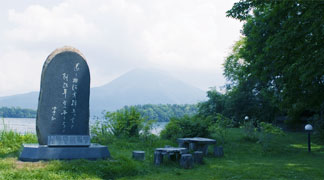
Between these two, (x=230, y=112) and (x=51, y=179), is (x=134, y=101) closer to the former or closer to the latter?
(x=230, y=112)

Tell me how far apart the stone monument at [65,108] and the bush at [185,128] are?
5755 mm

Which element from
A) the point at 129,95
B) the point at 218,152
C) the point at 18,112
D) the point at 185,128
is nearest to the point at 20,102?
the point at 129,95

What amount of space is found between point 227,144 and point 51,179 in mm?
9254

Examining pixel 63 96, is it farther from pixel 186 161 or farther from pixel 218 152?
pixel 218 152

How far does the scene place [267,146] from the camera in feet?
45.0

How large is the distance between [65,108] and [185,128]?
22.0 ft

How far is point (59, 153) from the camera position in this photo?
26.1ft

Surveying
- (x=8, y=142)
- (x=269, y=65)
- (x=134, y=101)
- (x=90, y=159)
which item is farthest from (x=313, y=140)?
(x=134, y=101)

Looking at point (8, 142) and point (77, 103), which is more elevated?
point (77, 103)

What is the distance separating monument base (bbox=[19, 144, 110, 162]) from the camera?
775 centimetres

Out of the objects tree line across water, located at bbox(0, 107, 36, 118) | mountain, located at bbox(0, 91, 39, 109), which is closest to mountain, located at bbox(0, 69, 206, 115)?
mountain, located at bbox(0, 91, 39, 109)

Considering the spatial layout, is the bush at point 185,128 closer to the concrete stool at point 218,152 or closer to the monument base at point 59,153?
the concrete stool at point 218,152

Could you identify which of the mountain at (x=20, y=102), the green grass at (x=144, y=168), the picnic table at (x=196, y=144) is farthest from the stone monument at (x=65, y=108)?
the mountain at (x=20, y=102)

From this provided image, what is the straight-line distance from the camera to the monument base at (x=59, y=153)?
775cm
